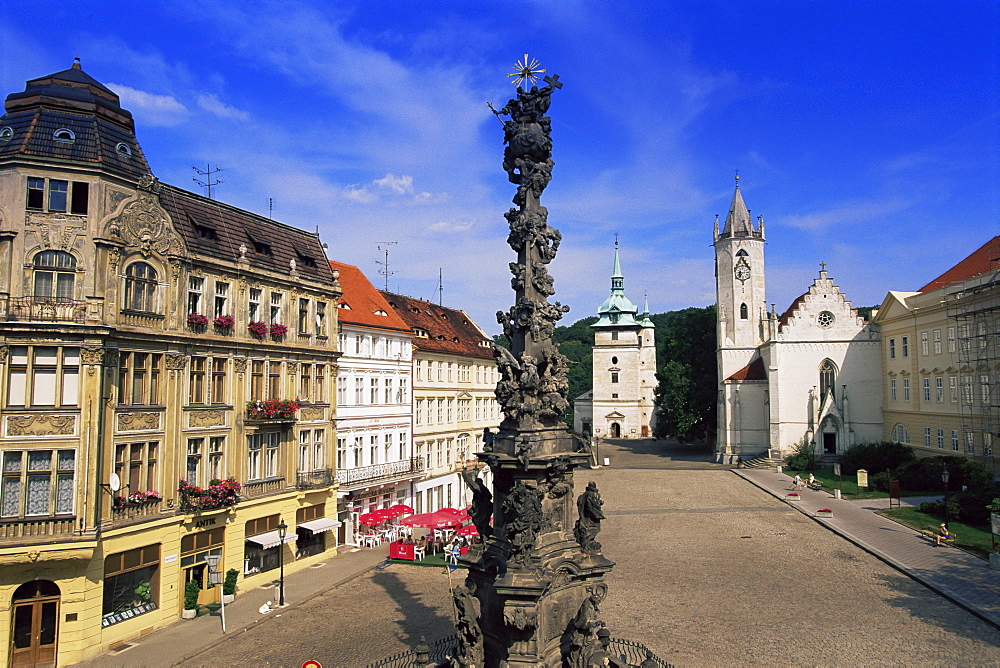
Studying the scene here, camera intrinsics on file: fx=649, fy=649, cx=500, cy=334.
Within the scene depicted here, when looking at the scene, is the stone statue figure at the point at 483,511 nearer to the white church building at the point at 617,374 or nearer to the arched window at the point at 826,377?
the arched window at the point at 826,377

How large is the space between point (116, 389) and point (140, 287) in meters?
3.05

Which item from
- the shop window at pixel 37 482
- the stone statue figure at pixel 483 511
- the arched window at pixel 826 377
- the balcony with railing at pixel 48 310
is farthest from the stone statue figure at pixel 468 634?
the arched window at pixel 826 377

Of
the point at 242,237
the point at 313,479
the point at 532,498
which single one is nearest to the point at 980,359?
the point at 313,479

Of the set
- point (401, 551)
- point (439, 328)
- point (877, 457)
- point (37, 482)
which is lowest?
point (401, 551)

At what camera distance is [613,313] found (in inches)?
3255

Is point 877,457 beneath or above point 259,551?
above

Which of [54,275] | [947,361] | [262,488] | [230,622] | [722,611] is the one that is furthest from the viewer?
[947,361]

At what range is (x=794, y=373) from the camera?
172 ft

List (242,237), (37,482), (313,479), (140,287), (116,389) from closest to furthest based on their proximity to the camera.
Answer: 1. (37,482)
2. (116,389)
3. (140,287)
4. (242,237)
5. (313,479)

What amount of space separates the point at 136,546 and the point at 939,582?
76.8 feet

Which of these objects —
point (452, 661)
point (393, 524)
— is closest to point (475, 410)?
point (393, 524)

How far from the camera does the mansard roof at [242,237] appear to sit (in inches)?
835

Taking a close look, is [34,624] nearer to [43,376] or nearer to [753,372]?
[43,376]

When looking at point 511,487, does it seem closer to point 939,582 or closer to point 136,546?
point 136,546
